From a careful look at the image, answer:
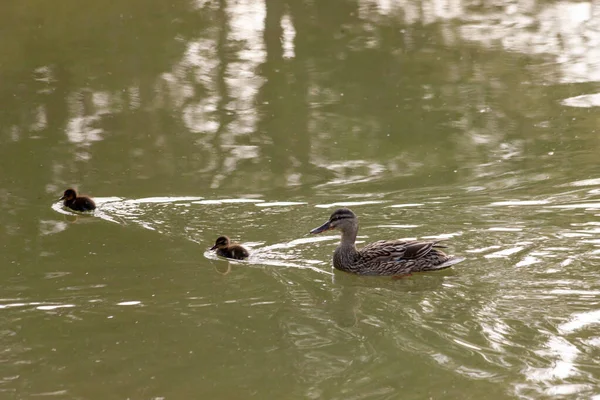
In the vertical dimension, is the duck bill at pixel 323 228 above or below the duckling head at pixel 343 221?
below

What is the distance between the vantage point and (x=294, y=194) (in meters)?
9.66

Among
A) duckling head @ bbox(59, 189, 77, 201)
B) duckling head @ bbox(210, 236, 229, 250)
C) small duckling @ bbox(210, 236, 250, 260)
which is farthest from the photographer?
duckling head @ bbox(59, 189, 77, 201)

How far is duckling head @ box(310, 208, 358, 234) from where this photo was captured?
8.21 m

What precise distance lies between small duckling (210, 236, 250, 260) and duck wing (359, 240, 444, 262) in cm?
90

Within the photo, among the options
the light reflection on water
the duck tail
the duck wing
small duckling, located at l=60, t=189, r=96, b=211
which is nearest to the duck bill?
the light reflection on water

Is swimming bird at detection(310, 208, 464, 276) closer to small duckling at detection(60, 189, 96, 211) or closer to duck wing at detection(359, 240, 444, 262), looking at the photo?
duck wing at detection(359, 240, 444, 262)

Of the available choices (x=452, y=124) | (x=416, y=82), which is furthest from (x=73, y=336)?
(x=416, y=82)

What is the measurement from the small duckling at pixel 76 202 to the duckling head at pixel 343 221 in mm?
2316

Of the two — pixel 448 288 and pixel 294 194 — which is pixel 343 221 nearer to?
pixel 448 288

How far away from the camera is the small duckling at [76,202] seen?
9.34m

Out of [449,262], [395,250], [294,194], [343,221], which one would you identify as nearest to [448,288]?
[449,262]

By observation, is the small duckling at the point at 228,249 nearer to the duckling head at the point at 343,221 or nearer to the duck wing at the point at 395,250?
the duckling head at the point at 343,221

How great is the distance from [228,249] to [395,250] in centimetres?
126

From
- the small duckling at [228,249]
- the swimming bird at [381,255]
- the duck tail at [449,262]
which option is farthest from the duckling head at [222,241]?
the duck tail at [449,262]
